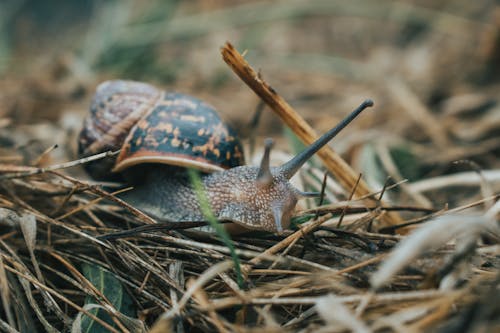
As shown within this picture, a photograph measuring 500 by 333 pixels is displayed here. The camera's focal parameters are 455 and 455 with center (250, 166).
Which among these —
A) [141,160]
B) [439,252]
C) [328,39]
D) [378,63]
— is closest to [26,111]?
[141,160]

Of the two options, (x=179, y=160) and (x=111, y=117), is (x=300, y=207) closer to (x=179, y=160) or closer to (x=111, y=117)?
(x=179, y=160)

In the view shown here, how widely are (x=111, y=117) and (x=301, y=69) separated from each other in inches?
124

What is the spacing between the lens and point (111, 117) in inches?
86.2

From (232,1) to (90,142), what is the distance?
15.5 ft

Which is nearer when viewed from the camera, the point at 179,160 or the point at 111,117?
the point at 179,160

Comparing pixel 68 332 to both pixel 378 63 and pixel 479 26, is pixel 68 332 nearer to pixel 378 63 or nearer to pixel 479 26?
pixel 378 63

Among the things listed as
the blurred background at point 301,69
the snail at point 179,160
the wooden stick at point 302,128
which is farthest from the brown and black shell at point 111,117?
the wooden stick at point 302,128

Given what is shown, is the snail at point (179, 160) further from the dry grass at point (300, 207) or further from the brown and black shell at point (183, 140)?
the dry grass at point (300, 207)

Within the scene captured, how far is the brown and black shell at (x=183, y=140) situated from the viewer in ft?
6.66

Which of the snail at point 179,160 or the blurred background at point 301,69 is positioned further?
the blurred background at point 301,69

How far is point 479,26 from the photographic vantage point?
4.91m

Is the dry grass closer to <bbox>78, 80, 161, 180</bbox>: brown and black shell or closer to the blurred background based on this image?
the blurred background

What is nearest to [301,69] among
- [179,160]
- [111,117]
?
[111,117]

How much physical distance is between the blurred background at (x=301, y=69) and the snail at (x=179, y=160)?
434 millimetres
